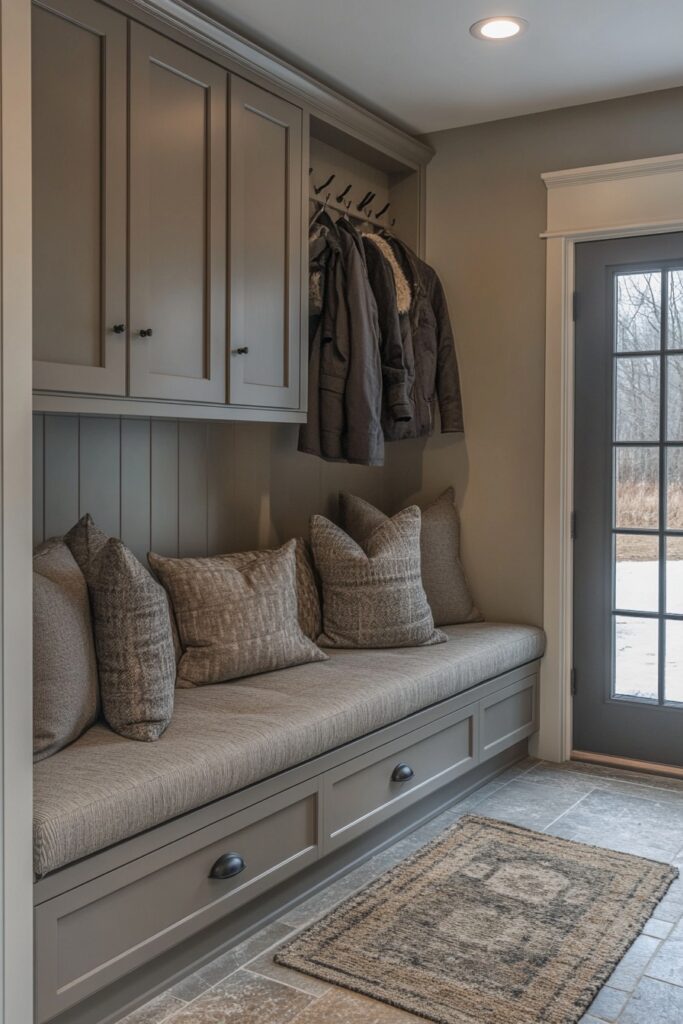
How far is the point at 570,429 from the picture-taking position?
3779mm

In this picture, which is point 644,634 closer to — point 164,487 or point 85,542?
point 164,487

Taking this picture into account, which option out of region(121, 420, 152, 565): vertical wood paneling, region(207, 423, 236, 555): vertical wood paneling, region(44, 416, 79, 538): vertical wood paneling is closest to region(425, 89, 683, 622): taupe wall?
region(207, 423, 236, 555): vertical wood paneling

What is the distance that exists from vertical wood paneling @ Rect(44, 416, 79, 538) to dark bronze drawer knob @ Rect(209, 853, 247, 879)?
976 mm

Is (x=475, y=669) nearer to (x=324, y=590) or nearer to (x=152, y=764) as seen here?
(x=324, y=590)

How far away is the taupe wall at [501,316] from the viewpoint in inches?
150

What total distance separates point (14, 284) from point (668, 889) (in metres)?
2.26

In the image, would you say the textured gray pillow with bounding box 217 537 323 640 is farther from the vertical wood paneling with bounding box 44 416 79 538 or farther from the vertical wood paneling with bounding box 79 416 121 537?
the vertical wood paneling with bounding box 44 416 79 538

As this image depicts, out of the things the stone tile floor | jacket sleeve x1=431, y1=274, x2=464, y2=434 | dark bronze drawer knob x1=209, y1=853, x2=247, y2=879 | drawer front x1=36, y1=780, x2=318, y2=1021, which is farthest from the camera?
jacket sleeve x1=431, y1=274, x2=464, y2=434

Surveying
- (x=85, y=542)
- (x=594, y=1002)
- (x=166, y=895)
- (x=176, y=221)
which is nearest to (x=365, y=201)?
(x=176, y=221)

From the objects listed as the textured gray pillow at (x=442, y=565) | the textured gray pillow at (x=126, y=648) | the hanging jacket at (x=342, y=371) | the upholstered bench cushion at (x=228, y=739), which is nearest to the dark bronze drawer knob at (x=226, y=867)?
the upholstered bench cushion at (x=228, y=739)

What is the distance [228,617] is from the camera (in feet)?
9.21

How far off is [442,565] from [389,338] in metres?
0.93

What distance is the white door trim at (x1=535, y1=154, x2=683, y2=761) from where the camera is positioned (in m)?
3.58

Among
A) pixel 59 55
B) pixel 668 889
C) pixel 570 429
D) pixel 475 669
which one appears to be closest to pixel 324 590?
pixel 475 669
